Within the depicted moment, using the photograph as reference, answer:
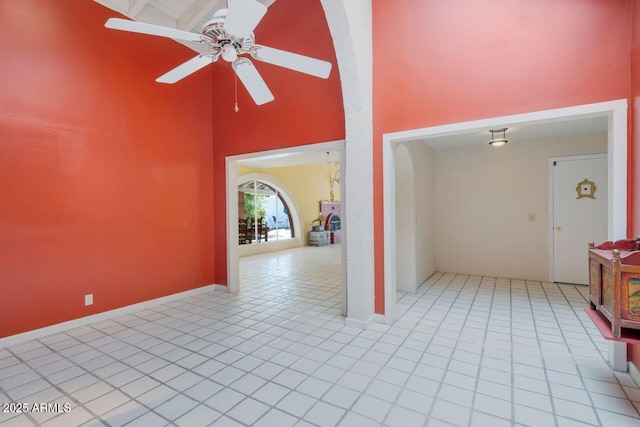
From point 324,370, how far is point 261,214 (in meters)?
7.22

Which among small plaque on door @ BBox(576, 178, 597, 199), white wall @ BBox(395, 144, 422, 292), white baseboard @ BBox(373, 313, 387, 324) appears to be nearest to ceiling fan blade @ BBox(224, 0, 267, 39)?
white baseboard @ BBox(373, 313, 387, 324)

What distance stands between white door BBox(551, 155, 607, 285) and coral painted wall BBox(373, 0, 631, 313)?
3.19m

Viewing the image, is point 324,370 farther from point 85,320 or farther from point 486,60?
point 486,60

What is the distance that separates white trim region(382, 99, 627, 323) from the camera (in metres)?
2.26

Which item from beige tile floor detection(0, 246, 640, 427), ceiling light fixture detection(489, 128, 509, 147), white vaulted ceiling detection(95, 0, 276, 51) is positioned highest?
white vaulted ceiling detection(95, 0, 276, 51)

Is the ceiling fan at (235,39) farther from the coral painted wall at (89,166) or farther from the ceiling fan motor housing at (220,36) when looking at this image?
the coral painted wall at (89,166)

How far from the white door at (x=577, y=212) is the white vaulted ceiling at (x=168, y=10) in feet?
17.7

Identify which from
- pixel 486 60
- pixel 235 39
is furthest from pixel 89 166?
pixel 486 60

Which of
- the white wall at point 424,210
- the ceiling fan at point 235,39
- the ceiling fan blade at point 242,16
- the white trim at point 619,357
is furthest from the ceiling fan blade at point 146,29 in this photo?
the white trim at point 619,357

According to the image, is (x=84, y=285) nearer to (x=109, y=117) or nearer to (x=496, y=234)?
(x=109, y=117)

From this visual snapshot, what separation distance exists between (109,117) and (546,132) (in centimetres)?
627

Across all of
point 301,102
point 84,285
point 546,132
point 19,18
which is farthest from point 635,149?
point 19,18

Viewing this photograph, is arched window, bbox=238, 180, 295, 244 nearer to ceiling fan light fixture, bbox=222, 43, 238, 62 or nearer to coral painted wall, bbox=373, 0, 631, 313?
coral painted wall, bbox=373, 0, 631, 313

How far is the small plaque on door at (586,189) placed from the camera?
4.73m
